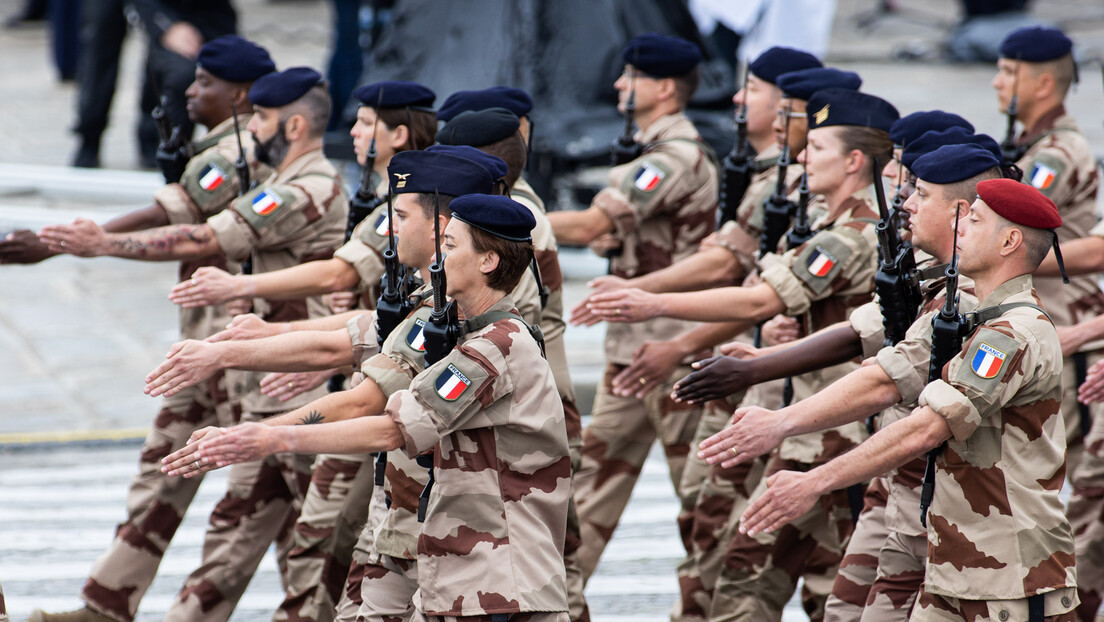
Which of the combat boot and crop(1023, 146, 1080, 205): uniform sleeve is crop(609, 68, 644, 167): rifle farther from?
the combat boot

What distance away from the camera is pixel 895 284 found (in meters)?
4.94

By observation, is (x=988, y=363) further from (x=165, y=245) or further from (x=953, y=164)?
(x=165, y=245)

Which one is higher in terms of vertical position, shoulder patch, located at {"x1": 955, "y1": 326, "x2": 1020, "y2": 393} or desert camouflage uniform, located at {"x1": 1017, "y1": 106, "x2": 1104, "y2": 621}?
shoulder patch, located at {"x1": 955, "y1": 326, "x2": 1020, "y2": 393}

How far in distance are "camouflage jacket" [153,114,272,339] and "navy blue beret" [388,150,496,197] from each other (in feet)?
7.13

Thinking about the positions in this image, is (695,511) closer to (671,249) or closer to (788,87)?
(671,249)

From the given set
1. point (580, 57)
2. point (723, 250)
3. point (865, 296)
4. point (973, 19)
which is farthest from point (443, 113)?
point (973, 19)

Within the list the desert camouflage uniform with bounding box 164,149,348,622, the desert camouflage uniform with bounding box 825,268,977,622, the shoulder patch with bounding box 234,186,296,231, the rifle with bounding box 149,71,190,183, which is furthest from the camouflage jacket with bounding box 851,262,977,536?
the rifle with bounding box 149,71,190,183

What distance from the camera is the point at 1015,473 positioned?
4.41 meters

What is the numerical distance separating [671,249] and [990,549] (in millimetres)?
2878

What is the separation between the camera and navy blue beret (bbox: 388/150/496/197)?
4852mm

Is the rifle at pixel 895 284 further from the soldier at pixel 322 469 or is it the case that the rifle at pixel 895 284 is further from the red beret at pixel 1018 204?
the soldier at pixel 322 469

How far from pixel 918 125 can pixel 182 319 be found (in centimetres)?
343

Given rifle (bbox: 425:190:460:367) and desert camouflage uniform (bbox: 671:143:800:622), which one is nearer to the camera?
rifle (bbox: 425:190:460:367)

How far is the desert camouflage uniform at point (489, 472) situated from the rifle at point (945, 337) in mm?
1084
